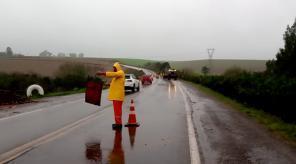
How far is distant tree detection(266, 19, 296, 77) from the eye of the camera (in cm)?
3239

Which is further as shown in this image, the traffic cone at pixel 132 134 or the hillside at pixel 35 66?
the hillside at pixel 35 66

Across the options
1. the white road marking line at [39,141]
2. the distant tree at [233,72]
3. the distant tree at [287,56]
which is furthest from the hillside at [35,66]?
the white road marking line at [39,141]

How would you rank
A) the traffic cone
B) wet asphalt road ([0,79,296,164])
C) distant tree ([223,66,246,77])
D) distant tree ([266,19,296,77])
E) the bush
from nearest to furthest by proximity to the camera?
wet asphalt road ([0,79,296,164]), the traffic cone, the bush, distant tree ([223,66,246,77]), distant tree ([266,19,296,77])

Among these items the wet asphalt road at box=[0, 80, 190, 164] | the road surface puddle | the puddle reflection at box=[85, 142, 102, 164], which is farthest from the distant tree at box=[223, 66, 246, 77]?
the puddle reflection at box=[85, 142, 102, 164]

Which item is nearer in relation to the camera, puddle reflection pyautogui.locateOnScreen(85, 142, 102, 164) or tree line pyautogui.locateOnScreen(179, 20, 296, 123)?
puddle reflection pyautogui.locateOnScreen(85, 142, 102, 164)

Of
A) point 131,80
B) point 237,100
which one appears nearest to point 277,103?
point 237,100

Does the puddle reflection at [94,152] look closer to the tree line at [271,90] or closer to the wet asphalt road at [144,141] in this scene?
the wet asphalt road at [144,141]

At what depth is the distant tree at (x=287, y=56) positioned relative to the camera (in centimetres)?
3239

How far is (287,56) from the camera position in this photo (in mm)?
33594

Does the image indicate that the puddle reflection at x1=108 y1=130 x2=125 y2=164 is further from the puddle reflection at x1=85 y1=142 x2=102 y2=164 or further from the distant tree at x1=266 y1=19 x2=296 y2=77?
the distant tree at x1=266 y1=19 x2=296 y2=77

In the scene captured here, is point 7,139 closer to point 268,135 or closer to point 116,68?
point 116,68

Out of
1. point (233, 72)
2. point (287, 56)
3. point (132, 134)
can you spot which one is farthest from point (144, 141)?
point (233, 72)

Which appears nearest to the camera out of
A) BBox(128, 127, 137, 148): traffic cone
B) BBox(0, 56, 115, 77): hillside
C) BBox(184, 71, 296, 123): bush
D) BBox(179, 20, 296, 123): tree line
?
BBox(128, 127, 137, 148): traffic cone

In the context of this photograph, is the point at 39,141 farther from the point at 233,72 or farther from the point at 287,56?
the point at 233,72
